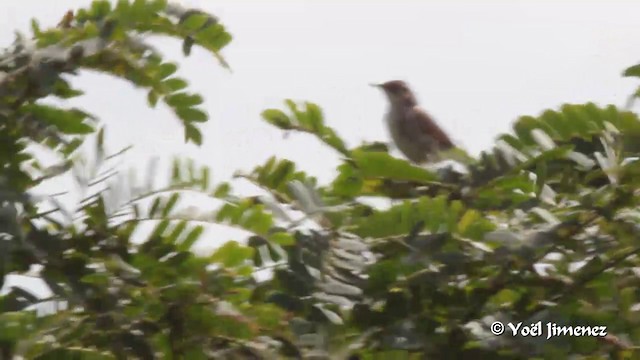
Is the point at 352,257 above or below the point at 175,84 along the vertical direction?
below

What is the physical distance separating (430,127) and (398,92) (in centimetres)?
90

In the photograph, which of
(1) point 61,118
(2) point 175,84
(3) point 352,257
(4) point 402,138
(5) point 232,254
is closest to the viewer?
(3) point 352,257

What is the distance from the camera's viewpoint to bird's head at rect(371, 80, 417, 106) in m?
6.84

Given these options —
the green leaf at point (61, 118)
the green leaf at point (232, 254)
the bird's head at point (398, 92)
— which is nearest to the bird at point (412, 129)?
the bird's head at point (398, 92)

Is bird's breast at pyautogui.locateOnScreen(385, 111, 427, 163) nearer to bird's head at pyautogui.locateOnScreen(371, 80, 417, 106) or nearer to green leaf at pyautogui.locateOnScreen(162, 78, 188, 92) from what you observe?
bird's head at pyautogui.locateOnScreen(371, 80, 417, 106)

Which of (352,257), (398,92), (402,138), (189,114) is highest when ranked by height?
(398,92)

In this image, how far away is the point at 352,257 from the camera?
229 centimetres

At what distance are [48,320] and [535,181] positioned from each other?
1.07 m

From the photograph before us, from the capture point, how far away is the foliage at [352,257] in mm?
2232

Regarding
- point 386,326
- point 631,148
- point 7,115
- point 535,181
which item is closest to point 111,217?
point 7,115

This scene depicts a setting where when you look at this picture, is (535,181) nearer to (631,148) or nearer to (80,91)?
(631,148)

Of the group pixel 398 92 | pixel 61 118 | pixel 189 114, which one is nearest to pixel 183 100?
pixel 189 114

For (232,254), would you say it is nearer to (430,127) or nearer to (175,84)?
(175,84)

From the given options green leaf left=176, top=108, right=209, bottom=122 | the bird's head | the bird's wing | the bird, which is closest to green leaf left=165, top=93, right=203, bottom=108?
green leaf left=176, top=108, right=209, bottom=122
